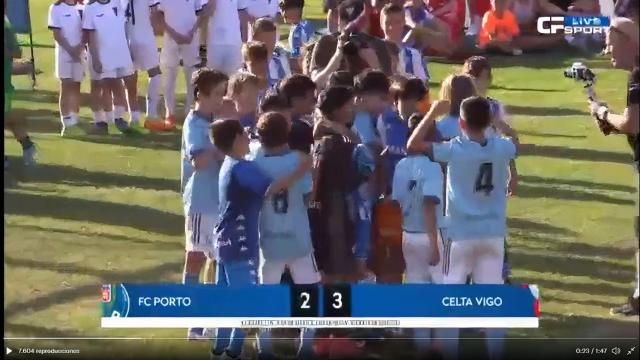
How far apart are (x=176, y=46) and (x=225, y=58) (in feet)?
0.64

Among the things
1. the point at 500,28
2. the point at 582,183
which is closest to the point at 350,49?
the point at 500,28

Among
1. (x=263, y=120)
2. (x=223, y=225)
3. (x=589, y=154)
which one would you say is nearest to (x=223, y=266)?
(x=223, y=225)

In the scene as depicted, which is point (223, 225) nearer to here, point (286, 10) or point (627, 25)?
point (286, 10)

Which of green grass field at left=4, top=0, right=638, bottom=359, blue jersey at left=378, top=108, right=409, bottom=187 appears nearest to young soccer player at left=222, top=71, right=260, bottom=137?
green grass field at left=4, top=0, right=638, bottom=359

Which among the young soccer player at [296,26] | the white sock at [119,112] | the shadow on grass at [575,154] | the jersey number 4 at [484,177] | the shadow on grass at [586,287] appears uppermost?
the young soccer player at [296,26]

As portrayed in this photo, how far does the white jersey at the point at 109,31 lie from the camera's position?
21.1 ft

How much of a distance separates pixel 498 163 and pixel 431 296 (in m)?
0.54

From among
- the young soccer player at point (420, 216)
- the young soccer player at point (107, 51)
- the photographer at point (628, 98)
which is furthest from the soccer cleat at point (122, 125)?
the photographer at point (628, 98)

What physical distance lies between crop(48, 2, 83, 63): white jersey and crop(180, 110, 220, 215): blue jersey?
20.2 inches

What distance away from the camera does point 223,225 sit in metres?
6.15

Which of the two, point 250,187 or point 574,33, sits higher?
point 574,33

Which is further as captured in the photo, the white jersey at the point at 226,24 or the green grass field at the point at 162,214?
the white jersey at the point at 226,24

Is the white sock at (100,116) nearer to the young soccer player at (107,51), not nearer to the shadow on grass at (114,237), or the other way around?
the young soccer player at (107,51)

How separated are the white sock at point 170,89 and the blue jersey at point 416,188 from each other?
856mm
